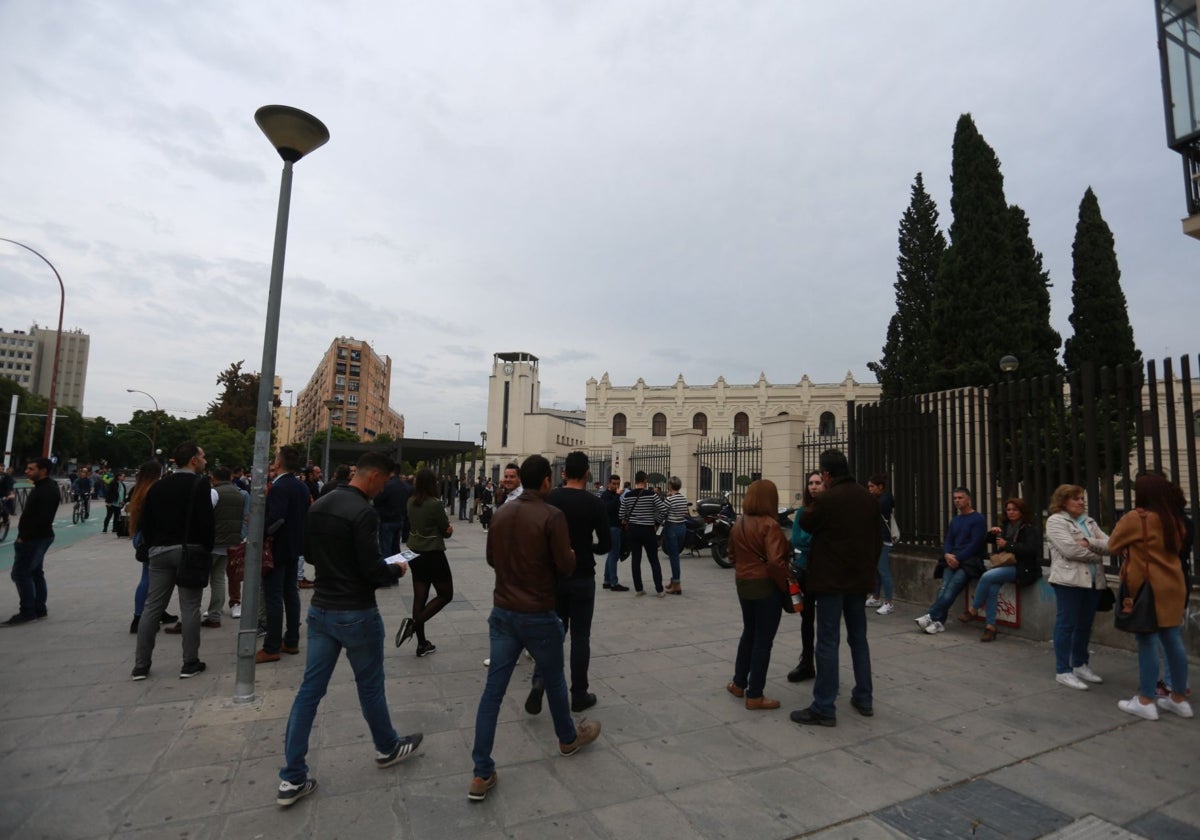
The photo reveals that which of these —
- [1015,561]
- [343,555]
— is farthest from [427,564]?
[1015,561]

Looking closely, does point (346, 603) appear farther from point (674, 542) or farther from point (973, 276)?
point (973, 276)

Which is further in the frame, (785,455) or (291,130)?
(785,455)

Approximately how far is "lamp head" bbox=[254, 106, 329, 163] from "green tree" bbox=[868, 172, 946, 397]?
2549cm

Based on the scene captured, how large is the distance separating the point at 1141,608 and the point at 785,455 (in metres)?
10.3

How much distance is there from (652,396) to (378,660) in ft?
198

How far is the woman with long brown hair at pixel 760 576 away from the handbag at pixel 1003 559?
11.9 feet

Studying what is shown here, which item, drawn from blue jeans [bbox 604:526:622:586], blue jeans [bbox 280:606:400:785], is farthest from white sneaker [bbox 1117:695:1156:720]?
blue jeans [bbox 604:526:622:586]

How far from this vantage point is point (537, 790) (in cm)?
331

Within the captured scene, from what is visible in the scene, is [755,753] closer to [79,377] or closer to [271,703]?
[271,703]

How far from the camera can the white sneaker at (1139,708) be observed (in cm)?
444

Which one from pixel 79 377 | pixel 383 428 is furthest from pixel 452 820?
pixel 79 377

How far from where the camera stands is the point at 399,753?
11.7 feet

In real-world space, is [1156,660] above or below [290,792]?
above

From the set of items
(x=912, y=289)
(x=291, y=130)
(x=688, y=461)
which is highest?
(x=912, y=289)
